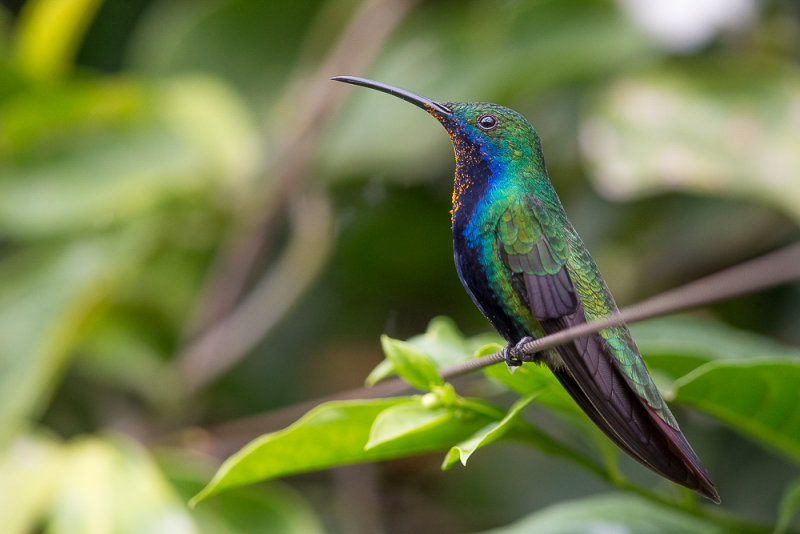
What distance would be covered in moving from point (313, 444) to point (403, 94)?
50cm

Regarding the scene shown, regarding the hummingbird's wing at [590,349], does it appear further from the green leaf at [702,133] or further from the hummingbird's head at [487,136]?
the green leaf at [702,133]

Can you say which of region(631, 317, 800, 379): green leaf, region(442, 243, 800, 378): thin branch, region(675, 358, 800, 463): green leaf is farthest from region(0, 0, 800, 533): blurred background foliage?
region(442, 243, 800, 378): thin branch

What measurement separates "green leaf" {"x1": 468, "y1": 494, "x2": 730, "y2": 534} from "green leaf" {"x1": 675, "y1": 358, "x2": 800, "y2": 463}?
0.73 feet

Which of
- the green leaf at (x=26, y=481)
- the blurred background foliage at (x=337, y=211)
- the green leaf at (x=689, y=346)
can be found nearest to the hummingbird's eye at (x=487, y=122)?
the green leaf at (x=689, y=346)

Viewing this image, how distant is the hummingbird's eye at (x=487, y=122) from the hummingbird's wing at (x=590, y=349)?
0.12 m

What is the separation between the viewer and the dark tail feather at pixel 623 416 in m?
0.80

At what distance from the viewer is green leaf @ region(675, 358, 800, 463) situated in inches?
46.8

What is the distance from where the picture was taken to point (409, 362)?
3.72ft

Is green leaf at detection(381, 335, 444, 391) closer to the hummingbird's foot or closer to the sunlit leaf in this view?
the sunlit leaf

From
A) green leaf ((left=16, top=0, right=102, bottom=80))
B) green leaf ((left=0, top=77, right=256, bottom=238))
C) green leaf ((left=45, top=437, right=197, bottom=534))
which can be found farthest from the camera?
green leaf ((left=16, top=0, right=102, bottom=80))

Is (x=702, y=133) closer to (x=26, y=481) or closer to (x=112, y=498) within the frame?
(x=112, y=498)

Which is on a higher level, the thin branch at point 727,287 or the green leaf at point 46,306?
the thin branch at point 727,287

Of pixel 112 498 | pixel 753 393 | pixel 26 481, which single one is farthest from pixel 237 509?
pixel 753 393

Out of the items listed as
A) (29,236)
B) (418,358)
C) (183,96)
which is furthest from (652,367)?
(29,236)
